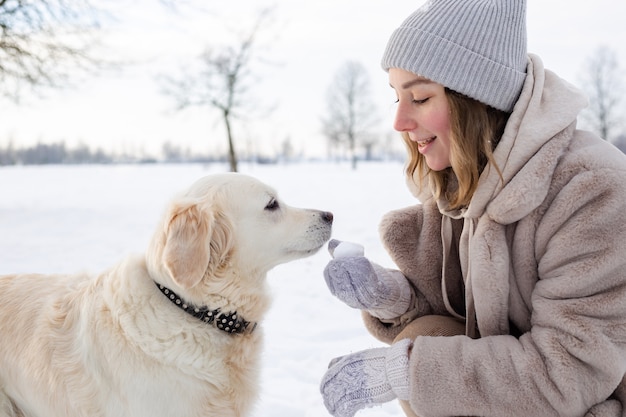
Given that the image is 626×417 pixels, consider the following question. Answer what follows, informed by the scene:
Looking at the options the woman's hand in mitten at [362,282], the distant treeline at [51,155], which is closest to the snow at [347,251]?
the woman's hand in mitten at [362,282]

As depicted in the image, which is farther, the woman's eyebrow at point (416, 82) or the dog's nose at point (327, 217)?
the dog's nose at point (327, 217)

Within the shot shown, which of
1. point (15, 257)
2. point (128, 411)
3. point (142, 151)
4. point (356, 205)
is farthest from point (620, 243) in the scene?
point (142, 151)

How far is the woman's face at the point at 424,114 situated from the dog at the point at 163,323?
77cm

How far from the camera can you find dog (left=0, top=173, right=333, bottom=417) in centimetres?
189

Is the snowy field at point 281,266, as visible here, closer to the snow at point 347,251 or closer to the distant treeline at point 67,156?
the snow at point 347,251

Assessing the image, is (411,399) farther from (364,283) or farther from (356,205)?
(356,205)

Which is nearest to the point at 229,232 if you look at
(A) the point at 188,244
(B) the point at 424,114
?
(A) the point at 188,244

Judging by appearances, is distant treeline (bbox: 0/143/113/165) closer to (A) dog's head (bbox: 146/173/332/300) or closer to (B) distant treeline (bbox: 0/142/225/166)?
(B) distant treeline (bbox: 0/142/225/166)

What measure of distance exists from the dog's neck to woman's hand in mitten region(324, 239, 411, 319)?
1.39ft

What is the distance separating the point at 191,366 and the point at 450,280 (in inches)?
46.4

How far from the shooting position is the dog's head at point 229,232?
6.16ft

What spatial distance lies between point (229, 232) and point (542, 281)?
1223 millimetres

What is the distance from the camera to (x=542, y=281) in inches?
62.9

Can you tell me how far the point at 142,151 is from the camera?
74438mm
